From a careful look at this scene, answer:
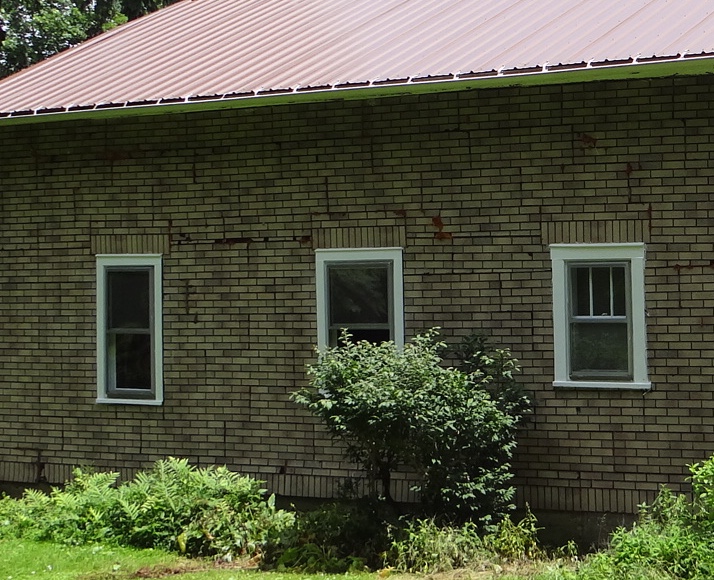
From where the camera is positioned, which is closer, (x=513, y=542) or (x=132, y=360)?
(x=513, y=542)

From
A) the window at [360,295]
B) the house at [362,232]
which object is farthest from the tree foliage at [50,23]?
the window at [360,295]

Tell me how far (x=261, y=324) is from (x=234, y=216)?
45.2 inches

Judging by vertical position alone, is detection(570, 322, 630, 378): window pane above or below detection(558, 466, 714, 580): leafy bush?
above

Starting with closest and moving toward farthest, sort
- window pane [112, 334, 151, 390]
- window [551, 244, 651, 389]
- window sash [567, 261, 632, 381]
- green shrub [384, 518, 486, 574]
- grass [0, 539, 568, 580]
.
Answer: grass [0, 539, 568, 580] → green shrub [384, 518, 486, 574] → window [551, 244, 651, 389] → window sash [567, 261, 632, 381] → window pane [112, 334, 151, 390]

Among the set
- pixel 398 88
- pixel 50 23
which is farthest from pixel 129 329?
→ pixel 50 23

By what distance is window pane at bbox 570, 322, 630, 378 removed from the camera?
10.5m

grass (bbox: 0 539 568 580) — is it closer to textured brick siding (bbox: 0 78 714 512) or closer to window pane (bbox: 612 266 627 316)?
textured brick siding (bbox: 0 78 714 512)

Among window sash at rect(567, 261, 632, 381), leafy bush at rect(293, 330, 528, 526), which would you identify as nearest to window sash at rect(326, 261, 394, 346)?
leafy bush at rect(293, 330, 528, 526)

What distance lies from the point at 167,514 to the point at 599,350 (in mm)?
4187

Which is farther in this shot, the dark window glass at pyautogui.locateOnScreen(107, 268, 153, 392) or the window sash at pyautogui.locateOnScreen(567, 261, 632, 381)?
the dark window glass at pyautogui.locateOnScreen(107, 268, 153, 392)

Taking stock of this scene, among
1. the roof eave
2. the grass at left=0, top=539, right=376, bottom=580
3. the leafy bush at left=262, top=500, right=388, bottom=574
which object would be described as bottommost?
the grass at left=0, top=539, right=376, bottom=580

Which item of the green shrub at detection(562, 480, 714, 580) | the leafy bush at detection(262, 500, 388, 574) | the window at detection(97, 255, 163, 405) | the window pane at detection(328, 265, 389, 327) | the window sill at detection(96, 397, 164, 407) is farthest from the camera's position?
the window at detection(97, 255, 163, 405)

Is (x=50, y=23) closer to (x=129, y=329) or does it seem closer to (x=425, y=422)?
(x=129, y=329)

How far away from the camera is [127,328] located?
41.2ft
